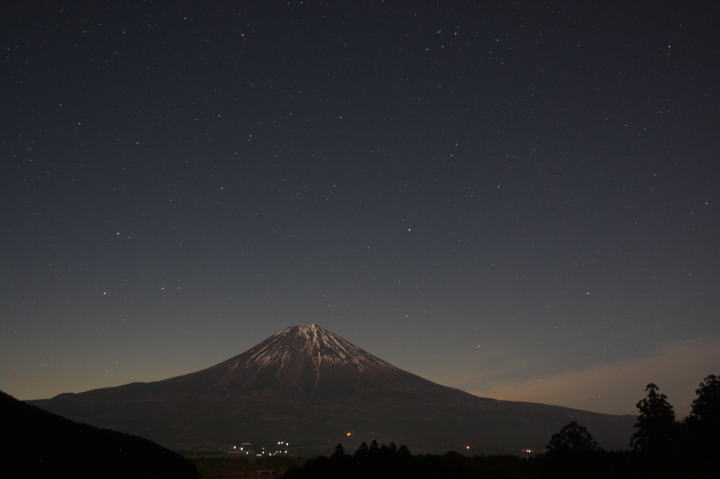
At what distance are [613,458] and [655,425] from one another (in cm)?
600

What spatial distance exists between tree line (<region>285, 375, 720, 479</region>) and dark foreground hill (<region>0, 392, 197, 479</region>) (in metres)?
5.54

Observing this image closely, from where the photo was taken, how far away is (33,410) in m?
19.5

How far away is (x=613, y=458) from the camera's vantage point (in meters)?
29.4

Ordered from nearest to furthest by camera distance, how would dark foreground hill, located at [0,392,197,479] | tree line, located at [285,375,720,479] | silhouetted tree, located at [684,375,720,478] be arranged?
dark foreground hill, located at [0,392,197,479] < tree line, located at [285,375,720,479] < silhouetted tree, located at [684,375,720,478]

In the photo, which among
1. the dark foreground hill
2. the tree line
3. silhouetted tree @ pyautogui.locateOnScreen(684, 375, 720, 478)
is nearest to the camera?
the dark foreground hill

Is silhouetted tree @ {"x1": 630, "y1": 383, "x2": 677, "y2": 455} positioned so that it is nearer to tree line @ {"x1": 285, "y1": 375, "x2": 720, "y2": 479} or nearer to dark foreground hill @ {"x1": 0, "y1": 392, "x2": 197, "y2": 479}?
tree line @ {"x1": 285, "y1": 375, "x2": 720, "y2": 479}

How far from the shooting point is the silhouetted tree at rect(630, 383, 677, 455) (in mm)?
23891

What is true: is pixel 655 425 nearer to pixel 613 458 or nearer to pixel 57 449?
pixel 613 458

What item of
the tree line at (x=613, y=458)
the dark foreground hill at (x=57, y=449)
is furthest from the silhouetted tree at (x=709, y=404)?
the dark foreground hill at (x=57, y=449)

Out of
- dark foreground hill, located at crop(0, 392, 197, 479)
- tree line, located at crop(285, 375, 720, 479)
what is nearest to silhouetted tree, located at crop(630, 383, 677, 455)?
tree line, located at crop(285, 375, 720, 479)

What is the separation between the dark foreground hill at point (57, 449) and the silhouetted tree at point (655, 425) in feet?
61.6

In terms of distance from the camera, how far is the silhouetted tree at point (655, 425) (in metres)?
23.9

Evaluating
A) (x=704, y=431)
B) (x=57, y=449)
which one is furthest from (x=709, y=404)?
(x=57, y=449)

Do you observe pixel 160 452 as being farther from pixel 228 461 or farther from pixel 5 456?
pixel 228 461
